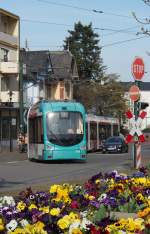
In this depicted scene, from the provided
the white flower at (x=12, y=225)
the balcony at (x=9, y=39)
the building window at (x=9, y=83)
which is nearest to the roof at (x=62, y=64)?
the balcony at (x=9, y=39)

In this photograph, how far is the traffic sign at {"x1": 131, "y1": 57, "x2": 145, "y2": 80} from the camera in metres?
21.1

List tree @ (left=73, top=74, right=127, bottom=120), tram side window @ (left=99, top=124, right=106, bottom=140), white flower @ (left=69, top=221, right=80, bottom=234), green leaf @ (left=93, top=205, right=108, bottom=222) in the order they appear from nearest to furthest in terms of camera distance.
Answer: white flower @ (left=69, top=221, right=80, bottom=234) → green leaf @ (left=93, top=205, right=108, bottom=222) → tram side window @ (left=99, top=124, right=106, bottom=140) → tree @ (left=73, top=74, right=127, bottom=120)

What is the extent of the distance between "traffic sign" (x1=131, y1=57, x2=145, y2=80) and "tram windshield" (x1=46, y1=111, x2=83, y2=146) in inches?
501

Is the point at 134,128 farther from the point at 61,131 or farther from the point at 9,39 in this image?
the point at 9,39

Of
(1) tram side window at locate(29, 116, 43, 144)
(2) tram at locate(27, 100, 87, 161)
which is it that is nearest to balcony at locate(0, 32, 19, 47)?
(1) tram side window at locate(29, 116, 43, 144)

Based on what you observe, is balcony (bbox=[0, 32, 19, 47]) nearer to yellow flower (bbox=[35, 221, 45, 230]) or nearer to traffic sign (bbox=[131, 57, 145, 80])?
traffic sign (bbox=[131, 57, 145, 80])

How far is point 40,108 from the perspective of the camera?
115 ft

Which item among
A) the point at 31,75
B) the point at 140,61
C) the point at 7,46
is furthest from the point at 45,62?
the point at 140,61

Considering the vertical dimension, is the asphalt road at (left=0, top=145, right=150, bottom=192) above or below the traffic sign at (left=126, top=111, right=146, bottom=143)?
below

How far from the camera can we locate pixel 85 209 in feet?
26.2

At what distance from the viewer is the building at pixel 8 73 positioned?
61.8 m

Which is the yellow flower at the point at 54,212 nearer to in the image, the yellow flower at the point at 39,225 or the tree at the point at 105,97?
the yellow flower at the point at 39,225

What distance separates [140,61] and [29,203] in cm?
1379

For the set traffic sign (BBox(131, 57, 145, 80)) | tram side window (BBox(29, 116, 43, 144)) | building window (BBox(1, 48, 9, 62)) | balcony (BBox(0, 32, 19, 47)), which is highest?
balcony (BBox(0, 32, 19, 47))
